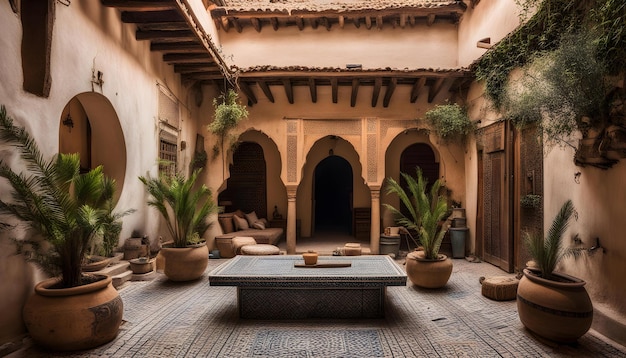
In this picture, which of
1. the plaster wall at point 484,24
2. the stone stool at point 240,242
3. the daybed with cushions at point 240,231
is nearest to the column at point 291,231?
the daybed with cushions at point 240,231

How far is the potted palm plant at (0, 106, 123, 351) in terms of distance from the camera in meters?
Answer: 3.48

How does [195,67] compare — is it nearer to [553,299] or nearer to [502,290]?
[502,290]

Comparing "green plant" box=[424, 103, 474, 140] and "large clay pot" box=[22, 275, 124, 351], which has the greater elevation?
"green plant" box=[424, 103, 474, 140]

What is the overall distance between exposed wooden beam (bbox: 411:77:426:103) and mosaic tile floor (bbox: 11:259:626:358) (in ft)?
16.0

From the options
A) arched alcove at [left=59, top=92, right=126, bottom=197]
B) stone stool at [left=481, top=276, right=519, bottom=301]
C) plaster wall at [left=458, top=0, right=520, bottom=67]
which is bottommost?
stone stool at [left=481, top=276, right=519, bottom=301]

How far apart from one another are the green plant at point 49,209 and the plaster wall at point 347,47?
272 inches

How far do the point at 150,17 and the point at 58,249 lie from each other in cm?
373

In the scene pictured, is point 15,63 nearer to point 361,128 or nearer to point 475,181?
point 361,128

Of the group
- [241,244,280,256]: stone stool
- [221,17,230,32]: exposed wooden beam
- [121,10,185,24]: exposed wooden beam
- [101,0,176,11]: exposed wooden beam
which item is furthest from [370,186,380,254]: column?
[101,0,176,11]: exposed wooden beam

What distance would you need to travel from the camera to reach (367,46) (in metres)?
Answer: 9.93

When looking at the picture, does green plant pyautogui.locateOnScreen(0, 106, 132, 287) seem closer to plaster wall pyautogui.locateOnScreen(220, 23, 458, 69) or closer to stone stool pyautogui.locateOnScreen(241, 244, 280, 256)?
stone stool pyautogui.locateOnScreen(241, 244, 280, 256)

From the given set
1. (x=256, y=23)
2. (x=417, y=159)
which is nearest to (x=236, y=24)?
(x=256, y=23)

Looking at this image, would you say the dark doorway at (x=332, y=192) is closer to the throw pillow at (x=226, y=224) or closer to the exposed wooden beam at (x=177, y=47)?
the throw pillow at (x=226, y=224)

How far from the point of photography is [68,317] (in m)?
3.50
